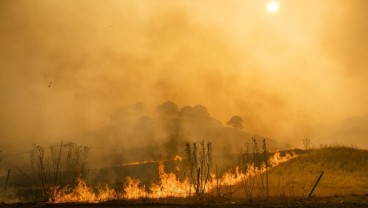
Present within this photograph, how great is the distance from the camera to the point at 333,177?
955 inches

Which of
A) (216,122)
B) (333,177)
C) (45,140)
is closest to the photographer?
(333,177)

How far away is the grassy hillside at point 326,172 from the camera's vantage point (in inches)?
847

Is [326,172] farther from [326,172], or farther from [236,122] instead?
[236,122]

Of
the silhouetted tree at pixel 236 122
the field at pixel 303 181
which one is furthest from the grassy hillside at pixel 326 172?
the silhouetted tree at pixel 236 122

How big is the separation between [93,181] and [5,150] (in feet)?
127

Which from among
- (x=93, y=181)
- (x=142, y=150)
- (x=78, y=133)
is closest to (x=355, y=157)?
(x=93, y=181)

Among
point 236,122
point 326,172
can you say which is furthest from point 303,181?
point 236,122

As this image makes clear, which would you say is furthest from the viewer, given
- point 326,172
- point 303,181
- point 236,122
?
point 236,122

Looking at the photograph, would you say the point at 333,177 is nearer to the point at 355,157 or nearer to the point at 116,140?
the point at 355,157

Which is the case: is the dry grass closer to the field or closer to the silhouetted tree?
the field

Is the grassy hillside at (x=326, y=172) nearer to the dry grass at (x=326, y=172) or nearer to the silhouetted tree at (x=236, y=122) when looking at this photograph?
the dry grass at (x=326, y=172)

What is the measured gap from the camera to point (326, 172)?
25609mm

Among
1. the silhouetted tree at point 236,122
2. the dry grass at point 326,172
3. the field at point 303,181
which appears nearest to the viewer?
the field at point 303,181

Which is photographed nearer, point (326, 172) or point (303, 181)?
point (303, 181)
